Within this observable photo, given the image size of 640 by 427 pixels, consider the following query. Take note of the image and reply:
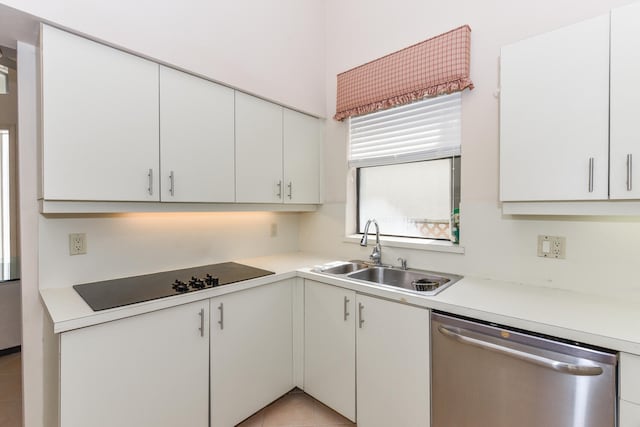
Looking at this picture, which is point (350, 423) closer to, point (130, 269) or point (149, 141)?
point (130, 269)

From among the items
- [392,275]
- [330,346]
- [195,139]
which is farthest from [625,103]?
[195,139]

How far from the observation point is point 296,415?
74.1 inches

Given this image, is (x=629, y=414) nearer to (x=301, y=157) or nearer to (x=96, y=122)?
(x=301, y=157)

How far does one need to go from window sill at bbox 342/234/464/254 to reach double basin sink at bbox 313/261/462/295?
157 millimetres

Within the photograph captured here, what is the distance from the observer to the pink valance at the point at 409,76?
178cm

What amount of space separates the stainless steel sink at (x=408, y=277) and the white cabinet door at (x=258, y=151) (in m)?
0.85

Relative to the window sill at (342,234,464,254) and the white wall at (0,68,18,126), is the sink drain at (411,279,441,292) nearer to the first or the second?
the window sill at (342,234,464,254)

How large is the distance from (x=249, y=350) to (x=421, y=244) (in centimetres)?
129

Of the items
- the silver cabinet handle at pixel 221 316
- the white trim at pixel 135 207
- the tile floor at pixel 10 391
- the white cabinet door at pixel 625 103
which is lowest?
the tile floor at pixel 10 391

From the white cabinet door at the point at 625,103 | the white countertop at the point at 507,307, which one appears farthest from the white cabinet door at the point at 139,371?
the white cabinet door at the point at 625,103

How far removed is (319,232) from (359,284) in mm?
1063

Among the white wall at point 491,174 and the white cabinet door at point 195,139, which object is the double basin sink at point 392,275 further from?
the white cabinet door at point 195,139

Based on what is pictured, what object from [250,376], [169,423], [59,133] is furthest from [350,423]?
[59,133]

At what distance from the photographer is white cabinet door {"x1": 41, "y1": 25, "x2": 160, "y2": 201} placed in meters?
1.28
